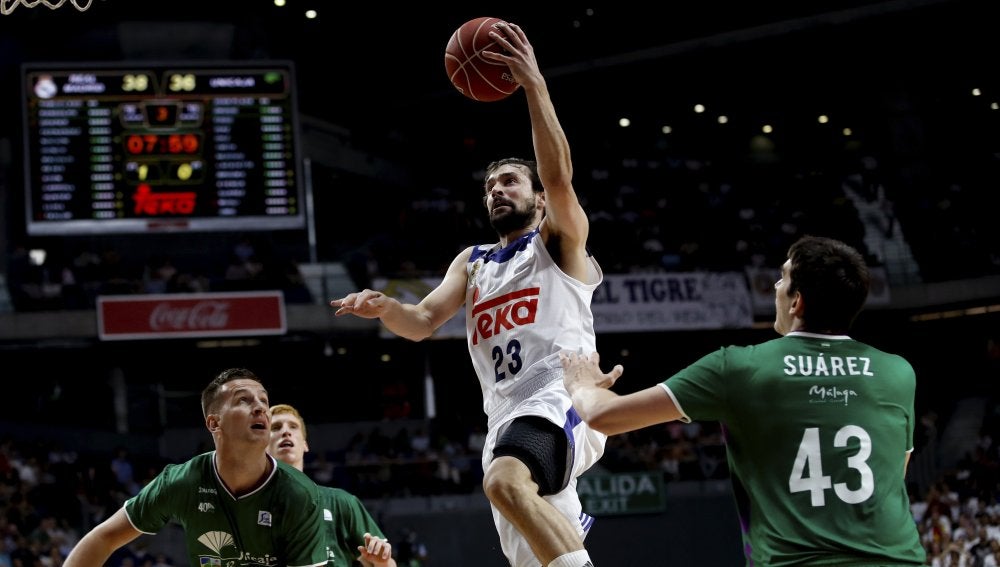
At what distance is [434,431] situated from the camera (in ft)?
83.3

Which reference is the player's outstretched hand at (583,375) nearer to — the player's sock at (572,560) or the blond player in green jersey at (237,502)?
the player's sock at (572,560)

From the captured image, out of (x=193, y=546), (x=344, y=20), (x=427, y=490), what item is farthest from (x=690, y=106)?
(x=193, y=546)

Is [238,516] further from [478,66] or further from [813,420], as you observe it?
[813,420]

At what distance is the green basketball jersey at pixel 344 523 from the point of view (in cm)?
709

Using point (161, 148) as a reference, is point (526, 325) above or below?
below

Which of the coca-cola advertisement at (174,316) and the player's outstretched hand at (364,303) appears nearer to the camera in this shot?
the player's outstretched hand at (364,303)

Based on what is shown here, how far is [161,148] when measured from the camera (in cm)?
1964

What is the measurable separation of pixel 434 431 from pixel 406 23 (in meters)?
9.97

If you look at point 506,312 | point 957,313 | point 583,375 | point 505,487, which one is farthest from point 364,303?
point 957,313

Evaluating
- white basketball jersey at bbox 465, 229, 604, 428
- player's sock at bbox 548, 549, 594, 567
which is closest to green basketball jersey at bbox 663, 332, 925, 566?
player's sock at bbox 548, 549, 594, 567

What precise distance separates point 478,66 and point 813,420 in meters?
3.27

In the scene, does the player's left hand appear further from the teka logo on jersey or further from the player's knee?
the teka logo on jersey

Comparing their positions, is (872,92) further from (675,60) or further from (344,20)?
(344,20)

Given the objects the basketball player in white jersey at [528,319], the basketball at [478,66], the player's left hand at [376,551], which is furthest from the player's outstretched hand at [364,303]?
the basketball at [478,66]
